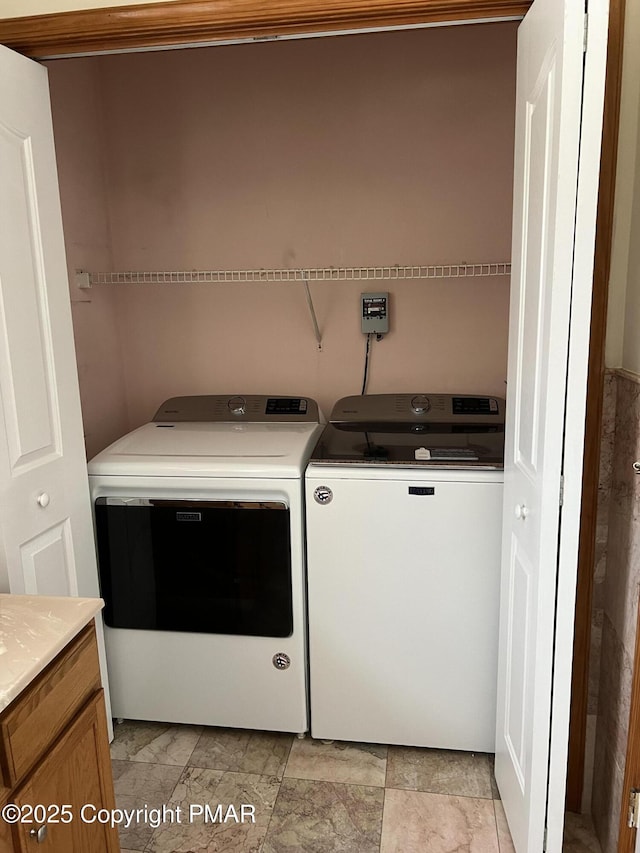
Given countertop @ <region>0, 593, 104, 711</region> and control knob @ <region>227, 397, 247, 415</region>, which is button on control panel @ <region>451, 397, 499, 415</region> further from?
countertop @ <region>0, 593, 104, 711</region>

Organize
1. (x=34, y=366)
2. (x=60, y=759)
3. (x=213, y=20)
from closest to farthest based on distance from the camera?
(x=60, y=759) < (x=213, y=20) < (x=34, y=366)

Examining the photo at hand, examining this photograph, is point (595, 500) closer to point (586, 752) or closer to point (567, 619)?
point (567, 619)

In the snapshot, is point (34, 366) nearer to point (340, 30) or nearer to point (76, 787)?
point (76, 787)

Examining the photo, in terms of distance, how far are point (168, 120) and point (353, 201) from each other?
789mm

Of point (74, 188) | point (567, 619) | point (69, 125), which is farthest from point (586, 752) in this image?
point (69, 125)

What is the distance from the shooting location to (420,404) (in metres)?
2.46

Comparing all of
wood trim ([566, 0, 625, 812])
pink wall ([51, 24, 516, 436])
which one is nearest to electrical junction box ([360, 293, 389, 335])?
pink wall ([51, 24, 516, 436])

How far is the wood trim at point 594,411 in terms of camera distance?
149cm

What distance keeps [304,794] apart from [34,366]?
1.43m

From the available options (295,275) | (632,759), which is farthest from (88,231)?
(632,759)

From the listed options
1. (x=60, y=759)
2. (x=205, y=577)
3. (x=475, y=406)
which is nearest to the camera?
(x=60, y=759)

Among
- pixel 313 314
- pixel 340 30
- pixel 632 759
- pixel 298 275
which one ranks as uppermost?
pixel 340 30

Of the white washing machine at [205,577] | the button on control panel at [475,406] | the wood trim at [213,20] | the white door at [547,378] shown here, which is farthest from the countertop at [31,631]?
the button on control panel at [475,406]

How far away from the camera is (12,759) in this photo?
1.09 metres
